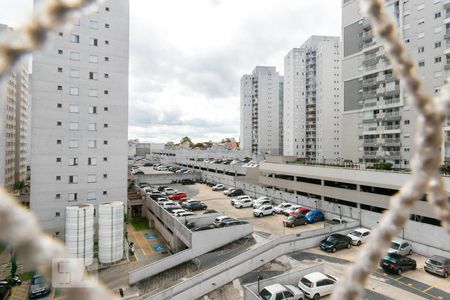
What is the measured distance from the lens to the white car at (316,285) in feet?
44.4

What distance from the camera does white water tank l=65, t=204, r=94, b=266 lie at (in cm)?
2019

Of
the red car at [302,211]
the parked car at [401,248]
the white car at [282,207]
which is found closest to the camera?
the parked car at [401,248]

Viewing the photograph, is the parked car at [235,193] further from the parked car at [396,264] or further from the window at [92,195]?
the parked car at [396,264]

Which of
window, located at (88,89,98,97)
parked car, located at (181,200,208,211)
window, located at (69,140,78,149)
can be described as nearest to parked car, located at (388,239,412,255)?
parked car, located at (181,200,208,211)

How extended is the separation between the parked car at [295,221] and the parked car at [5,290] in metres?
19.6

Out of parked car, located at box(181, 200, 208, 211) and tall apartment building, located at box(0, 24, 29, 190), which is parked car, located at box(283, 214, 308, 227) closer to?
parked car, located at box(181, 200, 208, 211)

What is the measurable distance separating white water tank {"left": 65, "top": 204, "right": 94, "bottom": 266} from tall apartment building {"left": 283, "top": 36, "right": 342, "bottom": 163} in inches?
2300

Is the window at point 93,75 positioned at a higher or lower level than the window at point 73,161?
higher

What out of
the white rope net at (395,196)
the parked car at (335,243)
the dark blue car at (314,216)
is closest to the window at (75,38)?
the dark blue car at (314,216)

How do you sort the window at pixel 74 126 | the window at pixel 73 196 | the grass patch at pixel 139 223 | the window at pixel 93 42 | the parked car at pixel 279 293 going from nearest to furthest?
1. the parked car at pixel 279 293
2. the window at pixel 73 196
3. the window at pixel 74 126
4. the window at pixel 93 42
5. the grass patch at pixel 139 223

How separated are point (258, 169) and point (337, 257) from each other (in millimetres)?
26750

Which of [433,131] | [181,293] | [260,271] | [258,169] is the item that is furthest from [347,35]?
[433,131]

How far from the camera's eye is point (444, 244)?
18.8 metres

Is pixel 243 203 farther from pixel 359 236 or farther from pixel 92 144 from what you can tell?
pixel 92 144
